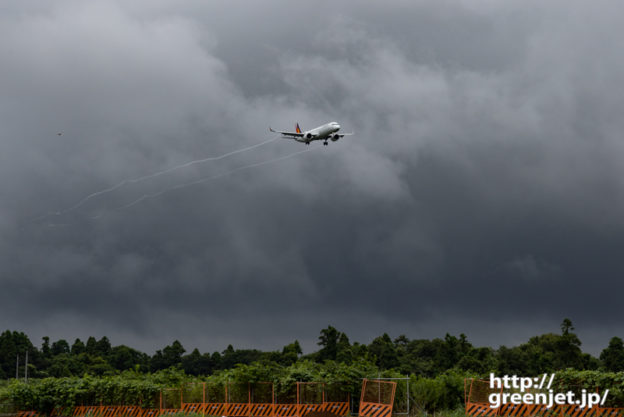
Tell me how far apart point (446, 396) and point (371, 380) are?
4460 millimetres

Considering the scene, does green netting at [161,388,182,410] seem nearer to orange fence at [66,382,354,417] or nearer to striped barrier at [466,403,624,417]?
orange fence at [66,382,354,417]

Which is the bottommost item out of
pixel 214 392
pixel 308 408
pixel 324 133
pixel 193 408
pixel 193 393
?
pixel 193 408

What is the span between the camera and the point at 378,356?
330 feet

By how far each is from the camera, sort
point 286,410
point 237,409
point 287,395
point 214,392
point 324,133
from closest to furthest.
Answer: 1. point 286,410
2. point 287,395
3. point 237,409
4. point 214,392
5. point 324,133

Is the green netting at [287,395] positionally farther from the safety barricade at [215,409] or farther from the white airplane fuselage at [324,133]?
the white airplane fuselage at [324,133]

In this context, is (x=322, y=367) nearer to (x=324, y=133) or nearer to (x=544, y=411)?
(x=544, y=411)

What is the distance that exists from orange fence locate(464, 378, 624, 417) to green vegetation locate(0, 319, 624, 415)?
915mm

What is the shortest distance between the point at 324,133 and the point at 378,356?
151ft

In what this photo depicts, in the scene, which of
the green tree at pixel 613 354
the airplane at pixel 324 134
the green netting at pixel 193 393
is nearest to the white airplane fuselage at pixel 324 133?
the airplane at pixel 324 134

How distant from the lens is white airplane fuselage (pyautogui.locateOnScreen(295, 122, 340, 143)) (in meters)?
63.2

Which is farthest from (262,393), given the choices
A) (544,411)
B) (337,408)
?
(544,411)

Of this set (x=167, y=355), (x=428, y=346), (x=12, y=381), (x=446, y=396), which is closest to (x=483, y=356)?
(x=428, y=346)

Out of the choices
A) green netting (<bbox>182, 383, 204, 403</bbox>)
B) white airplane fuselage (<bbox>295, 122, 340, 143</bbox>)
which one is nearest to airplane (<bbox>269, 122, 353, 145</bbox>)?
white airplane fuselage (<bbox>295, 122, 340, 143</bbox>)

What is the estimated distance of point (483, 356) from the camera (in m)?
87.1
